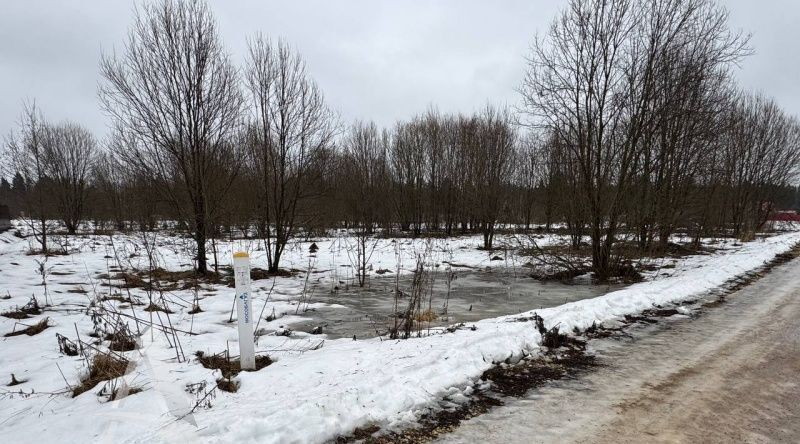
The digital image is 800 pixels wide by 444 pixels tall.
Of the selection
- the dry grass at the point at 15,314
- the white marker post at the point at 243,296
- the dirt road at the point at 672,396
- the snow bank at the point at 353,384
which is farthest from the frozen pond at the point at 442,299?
the dry grass at the point at 15,314

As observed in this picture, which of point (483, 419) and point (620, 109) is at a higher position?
point (620, 109)

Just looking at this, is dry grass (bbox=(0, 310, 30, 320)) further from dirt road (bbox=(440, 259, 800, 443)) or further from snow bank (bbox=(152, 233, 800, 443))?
dirt road (bbox=(440, 259, 800, 443))

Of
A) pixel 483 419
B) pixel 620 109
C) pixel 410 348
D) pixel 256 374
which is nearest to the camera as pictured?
pixel 483 419

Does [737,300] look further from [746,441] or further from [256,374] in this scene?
[256,374]

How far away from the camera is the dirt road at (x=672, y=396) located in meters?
3.40

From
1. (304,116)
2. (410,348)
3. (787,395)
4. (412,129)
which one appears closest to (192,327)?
(410,348)

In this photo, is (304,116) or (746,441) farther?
(304,116)

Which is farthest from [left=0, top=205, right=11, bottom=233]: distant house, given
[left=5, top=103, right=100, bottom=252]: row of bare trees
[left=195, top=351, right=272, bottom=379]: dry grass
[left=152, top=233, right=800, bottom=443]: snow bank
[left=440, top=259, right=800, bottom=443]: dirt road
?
[left=440, top=259, right=800, bottom=443]: dirt road

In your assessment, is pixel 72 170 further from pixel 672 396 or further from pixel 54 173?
pixel 672 396

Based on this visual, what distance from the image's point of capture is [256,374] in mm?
4324

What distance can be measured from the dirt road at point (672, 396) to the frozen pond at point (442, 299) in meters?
2.68

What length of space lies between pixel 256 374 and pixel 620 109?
11.9 m

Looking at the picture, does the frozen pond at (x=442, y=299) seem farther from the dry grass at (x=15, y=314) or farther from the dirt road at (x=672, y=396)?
the dry grass at (x=15, y=314)

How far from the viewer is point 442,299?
31.6ft
